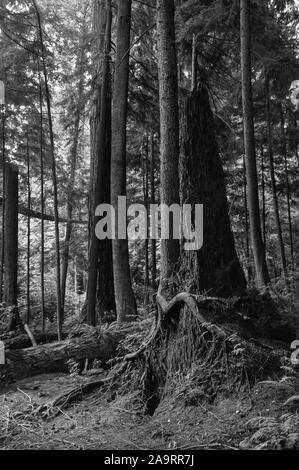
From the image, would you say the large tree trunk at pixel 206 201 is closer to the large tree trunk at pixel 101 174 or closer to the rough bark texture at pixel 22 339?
the large tree trunk at pixel 101 174

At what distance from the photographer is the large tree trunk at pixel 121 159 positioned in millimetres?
9883

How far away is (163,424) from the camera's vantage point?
189 inches

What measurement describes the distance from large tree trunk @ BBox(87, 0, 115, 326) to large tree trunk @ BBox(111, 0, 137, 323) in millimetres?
317

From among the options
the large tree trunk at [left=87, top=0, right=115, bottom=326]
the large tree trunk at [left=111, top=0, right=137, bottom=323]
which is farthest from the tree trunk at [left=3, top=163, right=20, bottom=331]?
the large tree trunk at [left=111, top=0, right=137, bottom=323]

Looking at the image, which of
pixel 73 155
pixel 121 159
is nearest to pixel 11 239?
pixel 121 159

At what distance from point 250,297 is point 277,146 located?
1145 centimetres

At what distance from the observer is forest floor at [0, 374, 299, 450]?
4051 mm


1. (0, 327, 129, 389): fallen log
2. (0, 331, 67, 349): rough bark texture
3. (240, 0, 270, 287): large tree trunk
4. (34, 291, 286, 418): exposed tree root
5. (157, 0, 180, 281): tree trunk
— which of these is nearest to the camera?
(34, 291, 286, 418): exposed tree root

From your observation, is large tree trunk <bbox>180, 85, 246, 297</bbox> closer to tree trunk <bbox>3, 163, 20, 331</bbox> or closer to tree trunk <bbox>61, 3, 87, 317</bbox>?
tree trunk <bbox>61, 3, 87, 317</bbox>

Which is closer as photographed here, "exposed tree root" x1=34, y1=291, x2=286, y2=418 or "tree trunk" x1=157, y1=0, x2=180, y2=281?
"exposed tree root" x1=34, y1=291, x2=286, y2=418

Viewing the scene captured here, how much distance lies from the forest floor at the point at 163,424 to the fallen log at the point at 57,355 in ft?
4.04

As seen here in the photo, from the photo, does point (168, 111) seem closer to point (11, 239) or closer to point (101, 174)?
point (101, 174)

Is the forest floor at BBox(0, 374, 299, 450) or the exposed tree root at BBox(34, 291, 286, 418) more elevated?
the exposed tree root at BBox(34, 291, 286, 418)
